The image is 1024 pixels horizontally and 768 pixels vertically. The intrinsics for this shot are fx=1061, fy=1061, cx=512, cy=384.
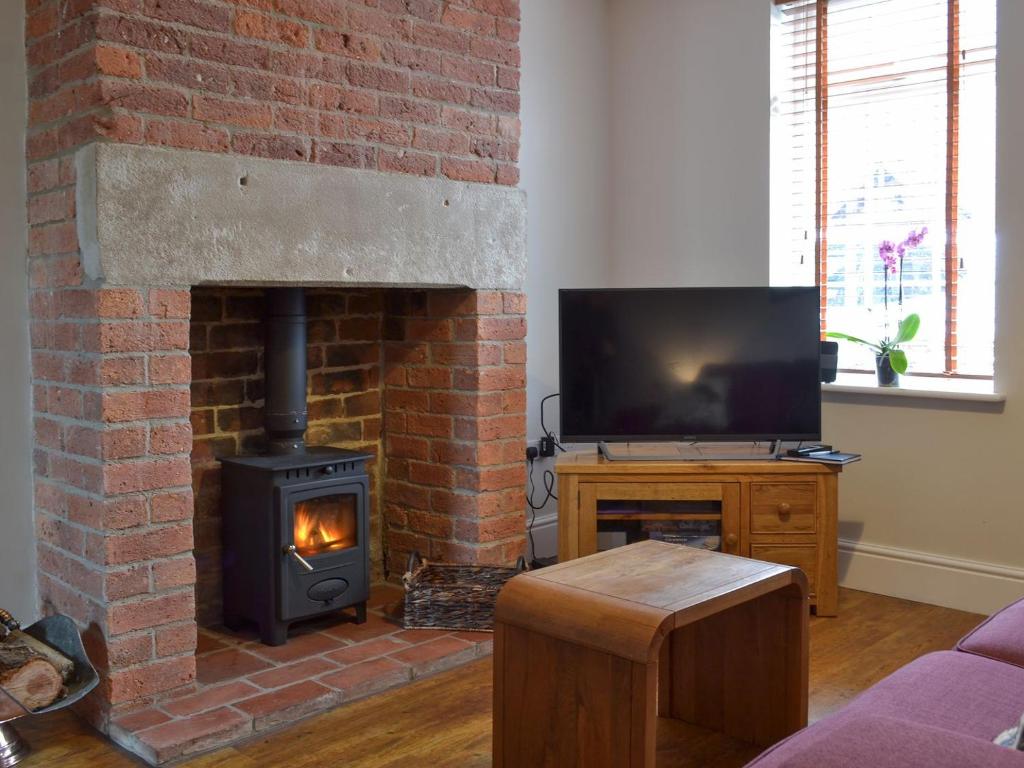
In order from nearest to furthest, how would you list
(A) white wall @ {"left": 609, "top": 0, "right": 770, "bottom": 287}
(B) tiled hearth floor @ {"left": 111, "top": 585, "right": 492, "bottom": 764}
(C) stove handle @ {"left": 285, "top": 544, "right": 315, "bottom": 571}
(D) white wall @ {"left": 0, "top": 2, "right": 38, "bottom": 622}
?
1. (B) tiled hearth floor @ {"left": 111, "top": 585, "right": 492, "bottom": 764}
2. (D) white wall @ {"left": 0, "top": 2, "right": 38, "bottom": 622}
3. (C) stove handle @ {"left": 285, "top": 544, "right": 315, "bottom": 571}
4. (A) white wall @ {"left": 609, "top": 0, "right": 770, "bottom": 287}

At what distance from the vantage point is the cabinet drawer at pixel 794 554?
12.1ft

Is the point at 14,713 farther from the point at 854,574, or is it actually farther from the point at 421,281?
the point at 854,574

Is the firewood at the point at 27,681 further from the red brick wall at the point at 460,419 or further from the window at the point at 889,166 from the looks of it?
the window at the point at 889,166

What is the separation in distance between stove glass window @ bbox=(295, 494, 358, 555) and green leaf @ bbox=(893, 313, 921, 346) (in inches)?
82.2

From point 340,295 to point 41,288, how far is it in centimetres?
111

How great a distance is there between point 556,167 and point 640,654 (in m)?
2.70

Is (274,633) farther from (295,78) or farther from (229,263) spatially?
(295,78)

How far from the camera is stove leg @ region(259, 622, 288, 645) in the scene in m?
3.25

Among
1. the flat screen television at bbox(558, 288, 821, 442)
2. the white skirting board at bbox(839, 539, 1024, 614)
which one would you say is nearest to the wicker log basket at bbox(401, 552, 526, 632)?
the flat screen television at bbox(558, 288, 821, 442)

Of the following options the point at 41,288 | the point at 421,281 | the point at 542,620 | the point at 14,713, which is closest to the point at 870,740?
the point at 542,620

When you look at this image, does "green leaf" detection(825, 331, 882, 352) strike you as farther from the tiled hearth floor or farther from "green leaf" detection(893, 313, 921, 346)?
the tiled hearth floor

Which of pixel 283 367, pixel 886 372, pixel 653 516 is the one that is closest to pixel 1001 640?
pixel 653 516

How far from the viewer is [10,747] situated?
101 inches

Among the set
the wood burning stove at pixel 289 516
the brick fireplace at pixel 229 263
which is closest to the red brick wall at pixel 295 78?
the brick fireplace at pixel 229 263
